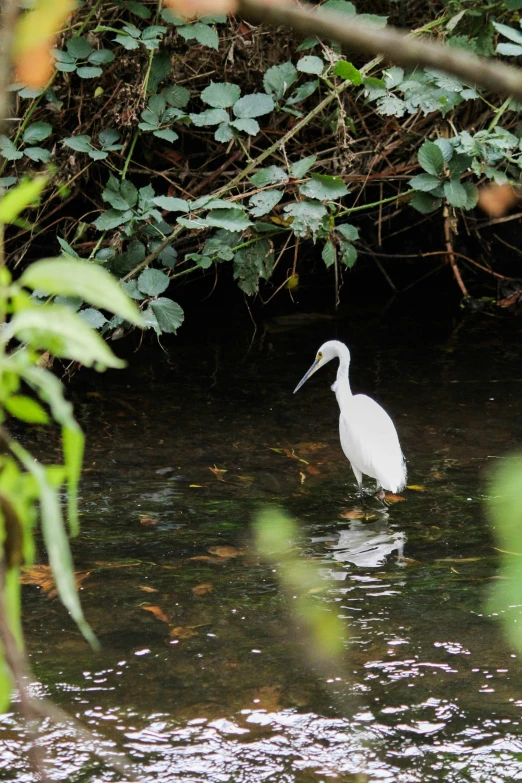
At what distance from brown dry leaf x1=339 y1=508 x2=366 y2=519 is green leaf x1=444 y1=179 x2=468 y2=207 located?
161 centimetres

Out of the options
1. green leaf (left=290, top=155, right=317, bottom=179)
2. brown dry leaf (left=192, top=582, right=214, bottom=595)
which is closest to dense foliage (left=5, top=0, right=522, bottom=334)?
green leaf (left=290, top=155, right=317, bottom=179)

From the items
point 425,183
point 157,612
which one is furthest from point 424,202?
point 157,612

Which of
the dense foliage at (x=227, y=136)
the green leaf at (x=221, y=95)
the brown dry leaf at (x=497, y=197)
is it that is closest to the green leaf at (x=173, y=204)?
the dense foliage at (x=227, y=136)

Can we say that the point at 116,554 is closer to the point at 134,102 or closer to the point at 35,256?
the point at 134,102

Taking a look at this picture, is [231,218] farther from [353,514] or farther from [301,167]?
[353,514]

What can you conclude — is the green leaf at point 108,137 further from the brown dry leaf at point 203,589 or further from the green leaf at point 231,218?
the brown dry leaf at point 203,589

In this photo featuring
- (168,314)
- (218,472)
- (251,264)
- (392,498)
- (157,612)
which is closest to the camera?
(157,612)

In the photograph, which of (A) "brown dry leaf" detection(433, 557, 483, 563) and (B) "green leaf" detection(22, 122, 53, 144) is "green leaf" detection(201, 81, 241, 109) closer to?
(B) "green leaf" detection(22, 122, 53, 144)

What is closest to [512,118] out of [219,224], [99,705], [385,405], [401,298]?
[401,298]

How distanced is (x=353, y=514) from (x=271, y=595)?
87cm

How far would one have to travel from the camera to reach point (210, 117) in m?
4.61

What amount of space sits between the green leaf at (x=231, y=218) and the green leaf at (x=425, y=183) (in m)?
0.87

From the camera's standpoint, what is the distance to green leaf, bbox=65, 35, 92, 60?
476 centimetres

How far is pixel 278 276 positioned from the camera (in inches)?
296
